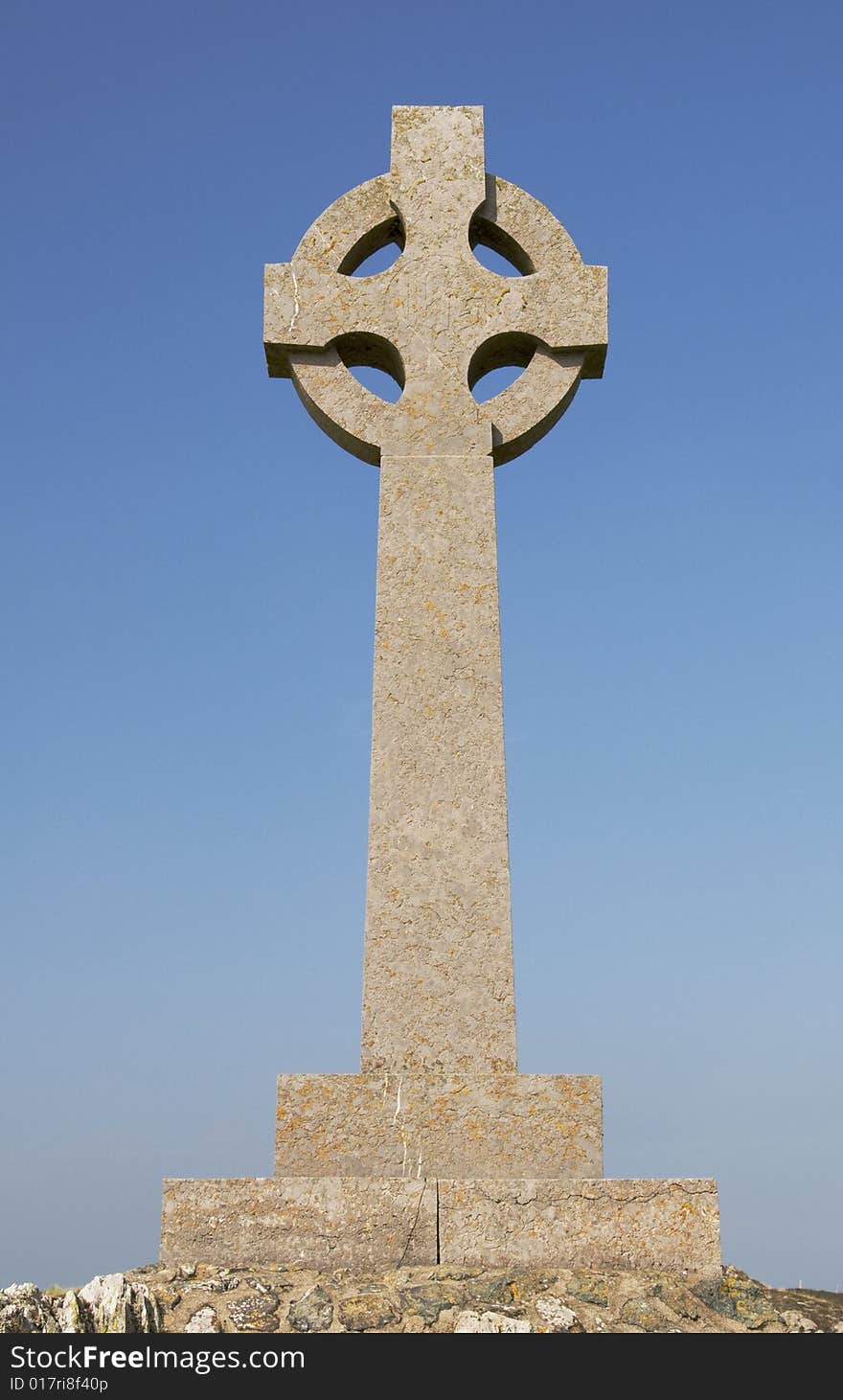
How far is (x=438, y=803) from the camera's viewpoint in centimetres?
722

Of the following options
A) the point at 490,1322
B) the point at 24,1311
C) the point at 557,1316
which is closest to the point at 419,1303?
the point at 490,1322

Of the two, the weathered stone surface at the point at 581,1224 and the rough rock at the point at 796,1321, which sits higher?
the weathered stone surface at the point at 581,1224

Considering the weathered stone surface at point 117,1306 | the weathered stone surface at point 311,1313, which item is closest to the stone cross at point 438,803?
the weathered stone surface at point 311,1313

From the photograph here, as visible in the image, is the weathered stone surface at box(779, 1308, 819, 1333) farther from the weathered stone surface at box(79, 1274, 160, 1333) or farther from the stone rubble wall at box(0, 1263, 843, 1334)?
the weathered stone surface at box(79, 1274, 160, 1333)

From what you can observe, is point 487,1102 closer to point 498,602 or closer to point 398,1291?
point 398,1291

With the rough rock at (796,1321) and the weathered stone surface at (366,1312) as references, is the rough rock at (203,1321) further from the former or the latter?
the rough rock at (796,1321)

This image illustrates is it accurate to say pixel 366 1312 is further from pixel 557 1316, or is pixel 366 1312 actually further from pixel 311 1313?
pixel 557 1316

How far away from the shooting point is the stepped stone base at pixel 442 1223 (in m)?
6.07

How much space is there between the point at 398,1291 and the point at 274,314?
5.28 meters

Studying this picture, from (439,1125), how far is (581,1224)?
0.83m

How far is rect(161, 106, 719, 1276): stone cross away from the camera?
20.2 ft

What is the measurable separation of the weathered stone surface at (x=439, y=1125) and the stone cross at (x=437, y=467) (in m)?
0.15

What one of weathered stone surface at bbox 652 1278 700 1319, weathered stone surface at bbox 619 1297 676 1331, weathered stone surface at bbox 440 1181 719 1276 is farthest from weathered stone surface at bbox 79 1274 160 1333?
weathered stone surface at bbox 652 1278 700 1319
